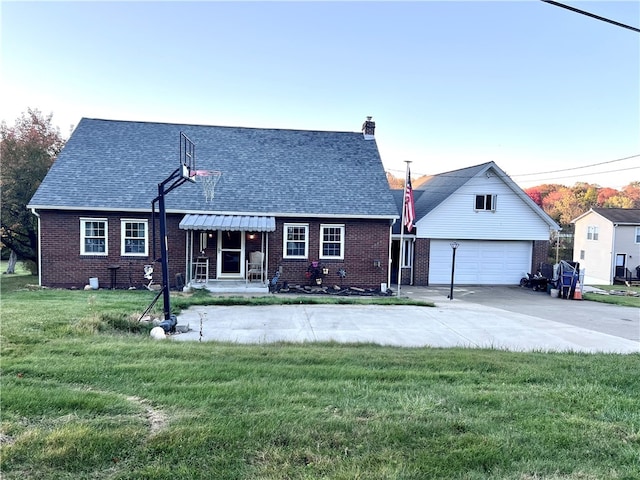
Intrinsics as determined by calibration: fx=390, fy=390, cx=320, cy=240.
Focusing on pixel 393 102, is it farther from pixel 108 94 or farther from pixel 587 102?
pixel 108 94

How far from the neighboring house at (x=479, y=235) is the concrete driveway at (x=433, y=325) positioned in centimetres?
632

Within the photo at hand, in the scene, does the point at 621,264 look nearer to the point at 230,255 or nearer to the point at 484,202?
the point at 484,202

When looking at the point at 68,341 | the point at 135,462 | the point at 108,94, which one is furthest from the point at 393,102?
the point at 135,462

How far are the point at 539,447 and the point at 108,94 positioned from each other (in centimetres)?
2142

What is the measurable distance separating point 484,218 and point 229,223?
1299 cm

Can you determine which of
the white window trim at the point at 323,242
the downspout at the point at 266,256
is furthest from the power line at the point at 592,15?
the downspout at the point at 266,256

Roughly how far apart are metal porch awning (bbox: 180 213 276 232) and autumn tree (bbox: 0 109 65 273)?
10.5 meters

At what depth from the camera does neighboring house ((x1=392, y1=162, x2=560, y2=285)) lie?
19.8 meters

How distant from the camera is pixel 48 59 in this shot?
12688 millimetres

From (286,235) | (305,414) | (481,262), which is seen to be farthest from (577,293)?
(305,414)

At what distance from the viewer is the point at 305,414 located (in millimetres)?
3627

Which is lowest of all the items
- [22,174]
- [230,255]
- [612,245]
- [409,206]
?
[230,255]

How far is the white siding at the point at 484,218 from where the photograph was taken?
65.0 ft

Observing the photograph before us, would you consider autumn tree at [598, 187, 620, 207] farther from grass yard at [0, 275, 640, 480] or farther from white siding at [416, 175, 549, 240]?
grass yard at [0, 275, 640, 480]
